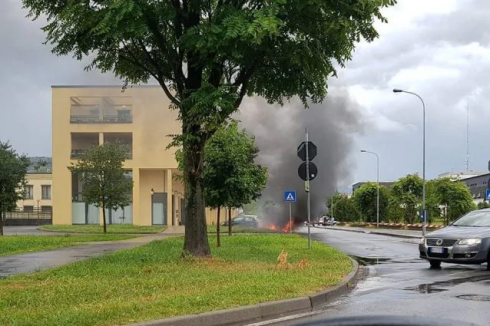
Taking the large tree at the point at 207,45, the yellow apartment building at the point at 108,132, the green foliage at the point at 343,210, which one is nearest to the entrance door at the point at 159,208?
the yellow apartment building at the point at 108,132

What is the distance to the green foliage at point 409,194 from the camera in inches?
2172

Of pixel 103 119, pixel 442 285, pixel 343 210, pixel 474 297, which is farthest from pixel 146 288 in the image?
pixel 343 210

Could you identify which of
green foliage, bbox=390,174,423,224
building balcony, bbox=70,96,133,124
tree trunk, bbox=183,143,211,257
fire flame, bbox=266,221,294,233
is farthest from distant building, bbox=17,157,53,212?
tree trunk, bbox=183,143,211,257

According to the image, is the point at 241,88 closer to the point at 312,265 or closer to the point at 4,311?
the point at 312,265

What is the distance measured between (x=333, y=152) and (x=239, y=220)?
33.0ft

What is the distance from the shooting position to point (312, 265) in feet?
42.3

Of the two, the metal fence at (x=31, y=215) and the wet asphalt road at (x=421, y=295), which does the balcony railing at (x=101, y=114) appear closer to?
the metal fence at (x=31, y=215)

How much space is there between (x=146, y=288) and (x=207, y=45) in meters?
4.86

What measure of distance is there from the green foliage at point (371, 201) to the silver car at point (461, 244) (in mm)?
49040

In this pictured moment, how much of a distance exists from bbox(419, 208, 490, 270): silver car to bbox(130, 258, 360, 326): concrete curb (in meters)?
4.24

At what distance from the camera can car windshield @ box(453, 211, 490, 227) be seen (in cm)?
1360

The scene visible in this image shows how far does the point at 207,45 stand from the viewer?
11250 mm

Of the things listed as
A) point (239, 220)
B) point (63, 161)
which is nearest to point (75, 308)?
point (239, 220)

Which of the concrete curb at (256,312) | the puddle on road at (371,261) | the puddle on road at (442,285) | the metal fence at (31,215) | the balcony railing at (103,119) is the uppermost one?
the balcony railing at (103,119)
